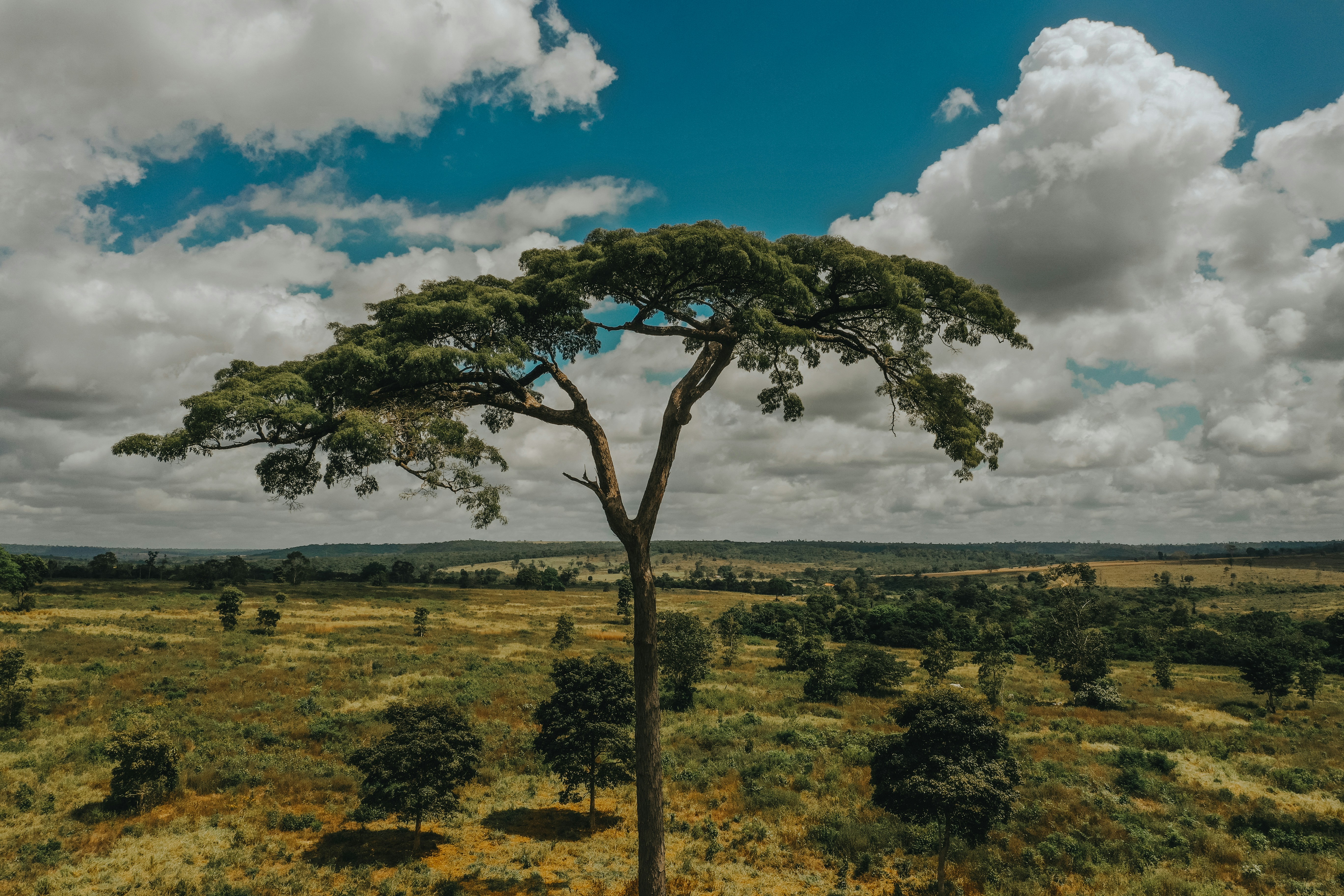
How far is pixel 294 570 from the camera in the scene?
149 meters

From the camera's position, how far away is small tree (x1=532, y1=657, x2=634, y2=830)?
2406 cm

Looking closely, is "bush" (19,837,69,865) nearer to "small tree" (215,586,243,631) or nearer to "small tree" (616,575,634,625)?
"small tree" (215,586,243,631)

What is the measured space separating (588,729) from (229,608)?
2183 inches

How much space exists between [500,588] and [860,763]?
500 ft

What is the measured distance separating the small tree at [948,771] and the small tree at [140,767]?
24536 mm

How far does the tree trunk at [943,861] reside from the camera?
18016 millimetres

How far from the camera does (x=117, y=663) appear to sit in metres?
41.3

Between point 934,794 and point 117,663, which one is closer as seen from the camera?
point 934,794

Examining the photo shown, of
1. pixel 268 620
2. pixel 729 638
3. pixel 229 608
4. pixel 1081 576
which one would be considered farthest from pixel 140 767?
pixel 1081 576

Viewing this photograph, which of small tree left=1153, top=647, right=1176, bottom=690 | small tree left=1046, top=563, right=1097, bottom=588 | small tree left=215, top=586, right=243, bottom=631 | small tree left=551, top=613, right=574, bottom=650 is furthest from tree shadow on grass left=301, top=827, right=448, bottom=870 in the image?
small tree left=1046, top=563, right=1097, bottom=588

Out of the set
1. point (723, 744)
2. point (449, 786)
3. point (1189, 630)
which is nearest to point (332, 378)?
point (449, 786)

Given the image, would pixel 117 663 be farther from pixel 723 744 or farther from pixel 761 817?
pixel 761 817

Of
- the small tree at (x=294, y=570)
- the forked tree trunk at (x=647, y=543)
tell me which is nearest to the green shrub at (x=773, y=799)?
the forked tree trunk at (x=647, y=543)

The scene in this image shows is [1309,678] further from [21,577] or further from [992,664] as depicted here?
[21,577]
